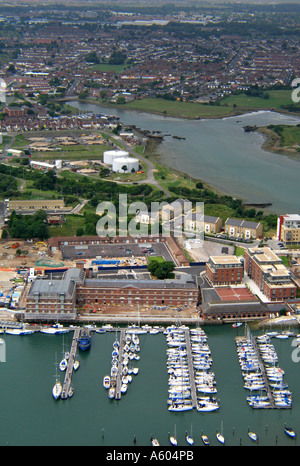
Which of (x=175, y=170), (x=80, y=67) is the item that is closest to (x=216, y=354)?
(x=175, y=170)

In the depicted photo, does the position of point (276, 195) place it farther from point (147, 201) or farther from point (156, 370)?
point (156, 370)

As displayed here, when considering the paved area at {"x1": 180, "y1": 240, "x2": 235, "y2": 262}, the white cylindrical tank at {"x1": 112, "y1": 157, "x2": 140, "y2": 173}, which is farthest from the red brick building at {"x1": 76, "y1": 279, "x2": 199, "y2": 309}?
the white cylindrical tank at {"x1": 112, "y1": 157, "x2": 140, "y2": 173}

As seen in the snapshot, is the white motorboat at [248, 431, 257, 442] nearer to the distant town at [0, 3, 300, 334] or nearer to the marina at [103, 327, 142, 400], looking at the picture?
the marina at [103, 327, 142, 400]

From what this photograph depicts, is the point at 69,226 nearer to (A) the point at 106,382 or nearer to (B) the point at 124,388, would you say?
(A) the point at 106,382

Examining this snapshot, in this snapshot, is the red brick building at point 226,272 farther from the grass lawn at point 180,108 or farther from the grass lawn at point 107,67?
the grass lawn at point 107,67

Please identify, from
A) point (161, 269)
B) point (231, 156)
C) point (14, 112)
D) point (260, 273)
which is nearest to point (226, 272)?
point (260, 273)
